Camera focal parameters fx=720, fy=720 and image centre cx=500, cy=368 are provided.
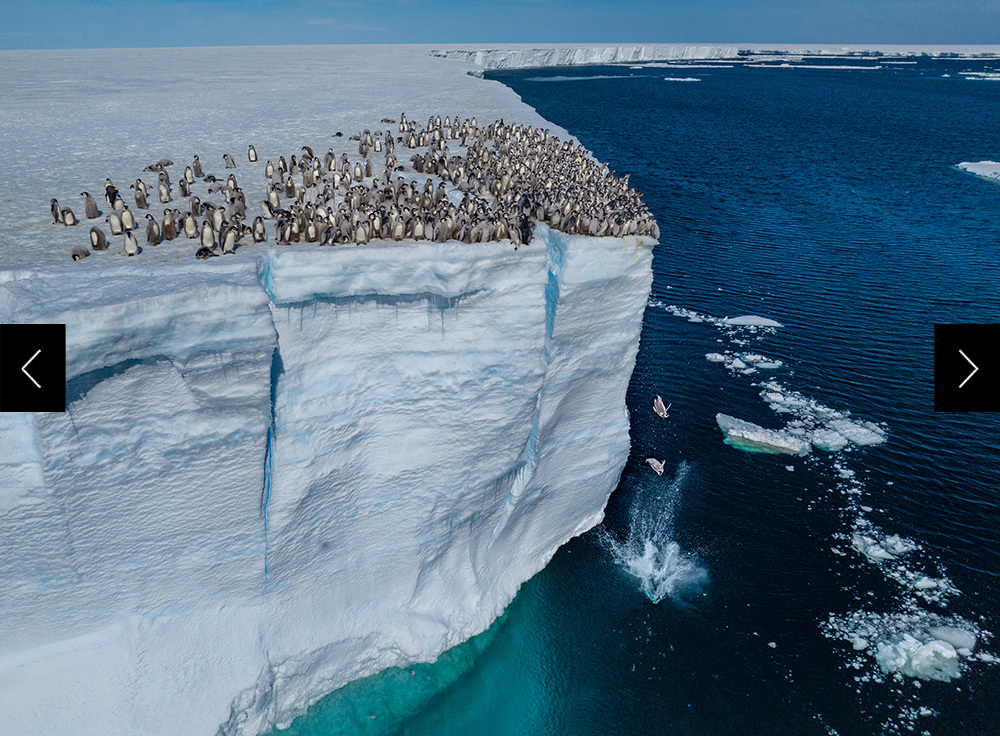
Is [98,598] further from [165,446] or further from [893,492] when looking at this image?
[893,492]

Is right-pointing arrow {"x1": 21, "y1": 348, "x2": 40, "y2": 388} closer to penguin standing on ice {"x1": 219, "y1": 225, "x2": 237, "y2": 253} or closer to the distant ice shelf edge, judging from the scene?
penguin standing on ice {"x1": 219, "y1": 225, "x2": 237, "y2": 253}

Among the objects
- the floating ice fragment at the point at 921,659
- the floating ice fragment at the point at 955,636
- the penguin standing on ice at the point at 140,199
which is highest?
the penguin standing on ice at the point at 140,199

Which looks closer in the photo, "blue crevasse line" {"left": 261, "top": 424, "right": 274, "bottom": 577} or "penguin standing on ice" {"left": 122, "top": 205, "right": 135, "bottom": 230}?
"blue crevasse line" {"left": 261, "top": 424, "right": 274, "bottom": 577}

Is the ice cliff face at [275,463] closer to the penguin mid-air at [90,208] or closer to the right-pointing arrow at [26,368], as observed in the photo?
the right-pointing arrow at [26,368]

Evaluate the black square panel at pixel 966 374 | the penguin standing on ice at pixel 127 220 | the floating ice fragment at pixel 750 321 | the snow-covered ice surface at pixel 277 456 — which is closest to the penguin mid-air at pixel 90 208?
the snow-covered ice surface at pixel 277 456

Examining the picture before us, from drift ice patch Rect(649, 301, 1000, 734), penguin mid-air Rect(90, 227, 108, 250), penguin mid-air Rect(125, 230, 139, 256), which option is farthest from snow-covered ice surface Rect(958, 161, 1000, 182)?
penguin mid-air Rect(90, 227, 108, 250)

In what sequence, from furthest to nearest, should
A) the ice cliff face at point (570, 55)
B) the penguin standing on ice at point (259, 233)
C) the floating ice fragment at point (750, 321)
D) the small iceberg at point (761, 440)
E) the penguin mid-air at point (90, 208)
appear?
the ice cliff face at point (570, 55) → the floating ice fragment at point (750, 321) → the small iceberg at point (761, 440) → the penguin mid-air at point (90, 208) → the penguin standing on ice at point (259, 233)

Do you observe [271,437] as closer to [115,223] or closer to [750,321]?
[115,223]
